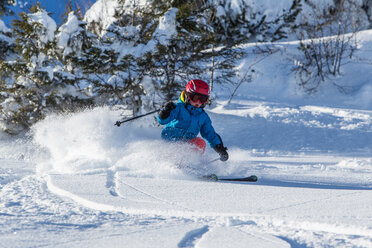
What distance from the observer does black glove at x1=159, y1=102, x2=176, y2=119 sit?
495 cm

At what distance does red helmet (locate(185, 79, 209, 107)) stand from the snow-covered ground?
2.47 feet

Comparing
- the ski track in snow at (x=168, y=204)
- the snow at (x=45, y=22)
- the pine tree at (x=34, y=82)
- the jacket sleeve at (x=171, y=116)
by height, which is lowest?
the ski track in snow at (x=168, y=204)

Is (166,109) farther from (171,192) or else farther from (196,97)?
(171,192)

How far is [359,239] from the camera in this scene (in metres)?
2.03

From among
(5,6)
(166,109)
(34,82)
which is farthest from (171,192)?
(5,6)

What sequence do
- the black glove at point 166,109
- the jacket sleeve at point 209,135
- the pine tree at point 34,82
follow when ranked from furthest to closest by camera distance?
the pine tree at point 34,82 → the jacket sleeve at point 209,135 → the black glove at point 166,109

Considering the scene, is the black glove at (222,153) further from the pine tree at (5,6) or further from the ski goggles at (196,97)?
the pine tree at (5,6)

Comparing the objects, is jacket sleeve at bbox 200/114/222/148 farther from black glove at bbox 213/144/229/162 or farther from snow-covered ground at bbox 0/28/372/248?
snow-covered ground at bbox 0/28/372/248

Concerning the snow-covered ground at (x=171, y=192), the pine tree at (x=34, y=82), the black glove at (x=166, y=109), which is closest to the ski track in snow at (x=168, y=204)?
the snow-covered ground at (x=171, y=192)

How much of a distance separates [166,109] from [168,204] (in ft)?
7.43

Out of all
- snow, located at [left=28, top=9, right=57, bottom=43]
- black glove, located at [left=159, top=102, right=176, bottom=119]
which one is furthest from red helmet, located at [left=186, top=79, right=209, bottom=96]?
snow, located at [left=28, top=9, right=57, bottom=43]

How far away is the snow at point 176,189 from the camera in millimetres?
2141

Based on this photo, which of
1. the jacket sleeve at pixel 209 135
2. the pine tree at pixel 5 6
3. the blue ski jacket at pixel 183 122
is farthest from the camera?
the pine tree at pixel 5 6

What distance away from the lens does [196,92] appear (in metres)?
5.12
